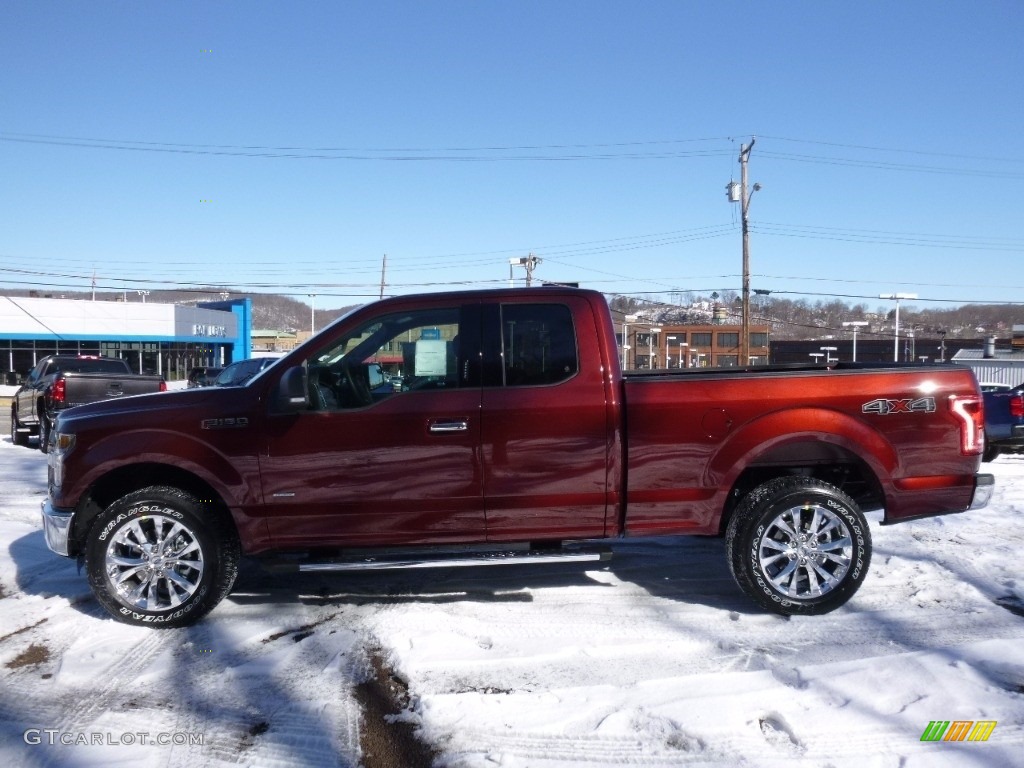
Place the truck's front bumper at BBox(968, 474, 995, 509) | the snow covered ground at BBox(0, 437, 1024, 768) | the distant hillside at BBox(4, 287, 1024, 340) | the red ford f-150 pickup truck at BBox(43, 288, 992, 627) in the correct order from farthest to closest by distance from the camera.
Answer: the distant hillside at BBox(4, 287, 1024, 340), the truck's front bumper at BBox(968, 474, 995, 509), the red ford f-150 pickup truck at BBox(43, 288, 992, 627), the snow covered ground at BBox(0, 437, 1024, 768)

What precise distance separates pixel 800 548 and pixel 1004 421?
8410mm

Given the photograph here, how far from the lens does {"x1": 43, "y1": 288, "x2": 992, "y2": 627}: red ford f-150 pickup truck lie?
4516mm

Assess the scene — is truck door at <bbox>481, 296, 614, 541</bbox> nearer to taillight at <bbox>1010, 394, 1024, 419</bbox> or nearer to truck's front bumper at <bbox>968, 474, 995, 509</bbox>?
truck's front bumper at <bbox>968, 474, 995, 509</bbox>

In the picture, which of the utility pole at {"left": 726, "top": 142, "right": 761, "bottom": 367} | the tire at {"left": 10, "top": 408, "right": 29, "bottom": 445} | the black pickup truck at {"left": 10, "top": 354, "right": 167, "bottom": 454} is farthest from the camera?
the utility pole at {"left": 726, "top": 142, "right": 761, "bottom": 367}

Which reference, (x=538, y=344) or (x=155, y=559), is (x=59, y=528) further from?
(x=538, y=344)

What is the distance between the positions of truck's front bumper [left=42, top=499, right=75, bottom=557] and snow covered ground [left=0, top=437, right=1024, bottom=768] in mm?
471

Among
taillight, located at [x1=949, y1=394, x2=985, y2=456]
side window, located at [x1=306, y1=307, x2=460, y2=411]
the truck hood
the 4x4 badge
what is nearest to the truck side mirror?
side window, located at [x1=306, y1=307, x2=460, y2=411]

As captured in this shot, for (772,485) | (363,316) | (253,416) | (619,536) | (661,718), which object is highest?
(363,316)

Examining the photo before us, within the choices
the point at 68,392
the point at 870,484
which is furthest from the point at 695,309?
the point at 870,484

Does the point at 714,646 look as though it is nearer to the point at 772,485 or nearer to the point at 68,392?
the point at 772,485

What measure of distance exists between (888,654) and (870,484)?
1218mm

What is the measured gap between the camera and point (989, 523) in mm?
6805

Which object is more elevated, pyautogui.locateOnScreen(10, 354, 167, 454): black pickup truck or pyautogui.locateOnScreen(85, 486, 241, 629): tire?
pyautogui.locateOnScreen(10, 354, 167, 454): black pickup truck

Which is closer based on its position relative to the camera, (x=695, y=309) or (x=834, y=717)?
(x=834, y=717)
